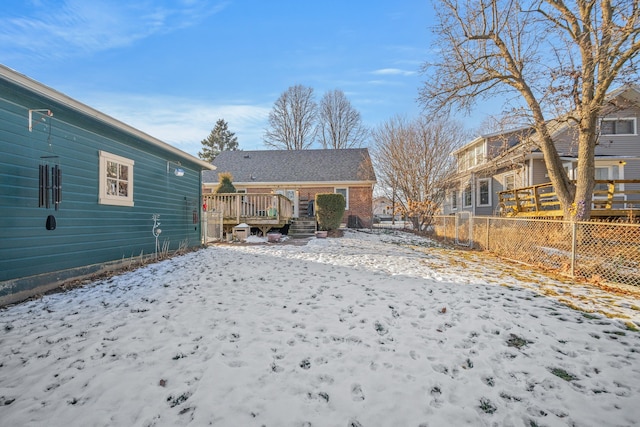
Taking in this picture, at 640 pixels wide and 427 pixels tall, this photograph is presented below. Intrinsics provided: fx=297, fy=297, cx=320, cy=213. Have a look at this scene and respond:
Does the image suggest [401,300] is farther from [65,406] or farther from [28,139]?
[28,139]

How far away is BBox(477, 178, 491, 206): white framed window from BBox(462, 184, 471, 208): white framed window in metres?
0.78

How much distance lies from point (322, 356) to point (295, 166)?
18347 millimetres

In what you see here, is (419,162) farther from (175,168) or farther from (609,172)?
(175,168)

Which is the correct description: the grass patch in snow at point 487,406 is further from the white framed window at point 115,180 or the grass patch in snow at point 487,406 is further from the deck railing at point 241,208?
the deck railing at point 241,208

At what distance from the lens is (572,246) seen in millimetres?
5637

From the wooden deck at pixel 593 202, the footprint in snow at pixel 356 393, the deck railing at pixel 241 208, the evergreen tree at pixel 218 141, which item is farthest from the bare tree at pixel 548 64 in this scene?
the evergreen tree at pixel 218 141

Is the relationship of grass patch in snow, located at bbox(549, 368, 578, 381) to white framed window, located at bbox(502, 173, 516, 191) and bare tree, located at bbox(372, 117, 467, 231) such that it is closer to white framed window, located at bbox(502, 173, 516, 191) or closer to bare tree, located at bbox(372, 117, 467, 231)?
bare tree, located at bbox(372, 117, 467, 231)

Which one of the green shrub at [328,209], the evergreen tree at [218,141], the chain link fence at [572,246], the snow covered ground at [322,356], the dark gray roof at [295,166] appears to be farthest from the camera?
the evergreen tree at [218,141]

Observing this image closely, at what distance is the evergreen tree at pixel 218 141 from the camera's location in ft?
134

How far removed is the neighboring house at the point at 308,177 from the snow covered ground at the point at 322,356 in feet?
46.0

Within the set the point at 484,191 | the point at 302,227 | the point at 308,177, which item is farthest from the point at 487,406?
the point at 308,177

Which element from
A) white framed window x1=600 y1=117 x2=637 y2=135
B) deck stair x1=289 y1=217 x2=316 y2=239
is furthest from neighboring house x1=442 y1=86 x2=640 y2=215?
deck stair x1=289 y1=217 x2=316 y2=239

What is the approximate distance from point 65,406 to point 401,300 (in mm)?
3595

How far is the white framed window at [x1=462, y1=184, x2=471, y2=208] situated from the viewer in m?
17.9
